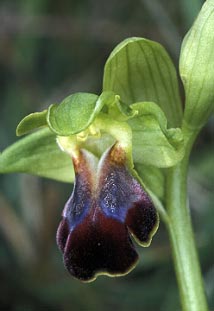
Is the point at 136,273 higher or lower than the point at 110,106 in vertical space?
lower

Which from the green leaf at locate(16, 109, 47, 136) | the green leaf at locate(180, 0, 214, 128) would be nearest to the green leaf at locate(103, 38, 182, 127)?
the green leaf at locate(180, 0, 214, 128)

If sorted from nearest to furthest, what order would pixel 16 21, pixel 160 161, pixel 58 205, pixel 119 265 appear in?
pixel 119 265
pixel 160 161
pixel 58 205
pixel 16 21

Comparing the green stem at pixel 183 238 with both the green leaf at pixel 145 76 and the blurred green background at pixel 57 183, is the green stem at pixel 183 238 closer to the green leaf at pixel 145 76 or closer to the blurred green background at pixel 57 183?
the green leaf at pixel 145 76

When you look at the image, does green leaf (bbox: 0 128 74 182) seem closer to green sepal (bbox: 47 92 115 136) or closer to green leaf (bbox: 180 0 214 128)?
green sepal (bbox: 47 92 115 136)

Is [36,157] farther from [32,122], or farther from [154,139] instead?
[154,139]

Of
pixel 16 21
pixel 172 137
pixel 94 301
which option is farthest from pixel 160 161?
pixel 16 21

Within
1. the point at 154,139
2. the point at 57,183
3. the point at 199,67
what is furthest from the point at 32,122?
the point at 57,183

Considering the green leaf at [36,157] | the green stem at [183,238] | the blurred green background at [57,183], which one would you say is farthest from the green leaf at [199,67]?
the blurred green background at [57,183]

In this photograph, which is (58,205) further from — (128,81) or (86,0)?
(128,81)
